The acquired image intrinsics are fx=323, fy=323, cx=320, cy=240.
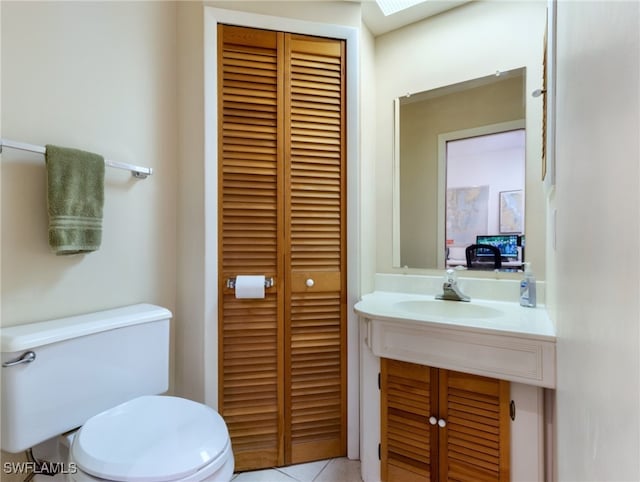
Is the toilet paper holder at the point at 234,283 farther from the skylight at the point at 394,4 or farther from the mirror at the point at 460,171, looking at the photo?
the skylight at the point at 394,4

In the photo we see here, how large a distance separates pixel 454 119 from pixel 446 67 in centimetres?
27

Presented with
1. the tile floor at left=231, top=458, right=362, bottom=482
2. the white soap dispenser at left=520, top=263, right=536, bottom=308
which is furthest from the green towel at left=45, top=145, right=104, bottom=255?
the white soap dispenser at left=520, top=263, right=536, bottom=308

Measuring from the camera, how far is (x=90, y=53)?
1.25m

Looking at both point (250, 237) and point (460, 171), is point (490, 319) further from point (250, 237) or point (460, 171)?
point (250, 237)

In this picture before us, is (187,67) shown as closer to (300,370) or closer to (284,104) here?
(284,104)

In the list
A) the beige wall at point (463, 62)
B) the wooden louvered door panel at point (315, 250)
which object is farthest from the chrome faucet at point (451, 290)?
the wooden louvered door panel at point (315, 250)

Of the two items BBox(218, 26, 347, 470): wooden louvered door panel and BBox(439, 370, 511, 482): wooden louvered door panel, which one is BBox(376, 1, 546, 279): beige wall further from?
BBox(439, 370, 511, 482): wooden louvered door panel

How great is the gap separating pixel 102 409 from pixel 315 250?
3.33 feet

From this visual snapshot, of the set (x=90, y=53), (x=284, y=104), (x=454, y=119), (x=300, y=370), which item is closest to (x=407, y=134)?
(x=454, y=119)

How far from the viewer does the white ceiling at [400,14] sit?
5.35ft

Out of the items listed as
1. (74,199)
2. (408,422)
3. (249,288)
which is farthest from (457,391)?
(74,199)

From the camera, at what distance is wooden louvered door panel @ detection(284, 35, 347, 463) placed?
60.3 inches

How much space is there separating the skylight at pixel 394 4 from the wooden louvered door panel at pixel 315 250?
0.30 m

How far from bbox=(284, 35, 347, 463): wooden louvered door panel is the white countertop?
0.23 m
